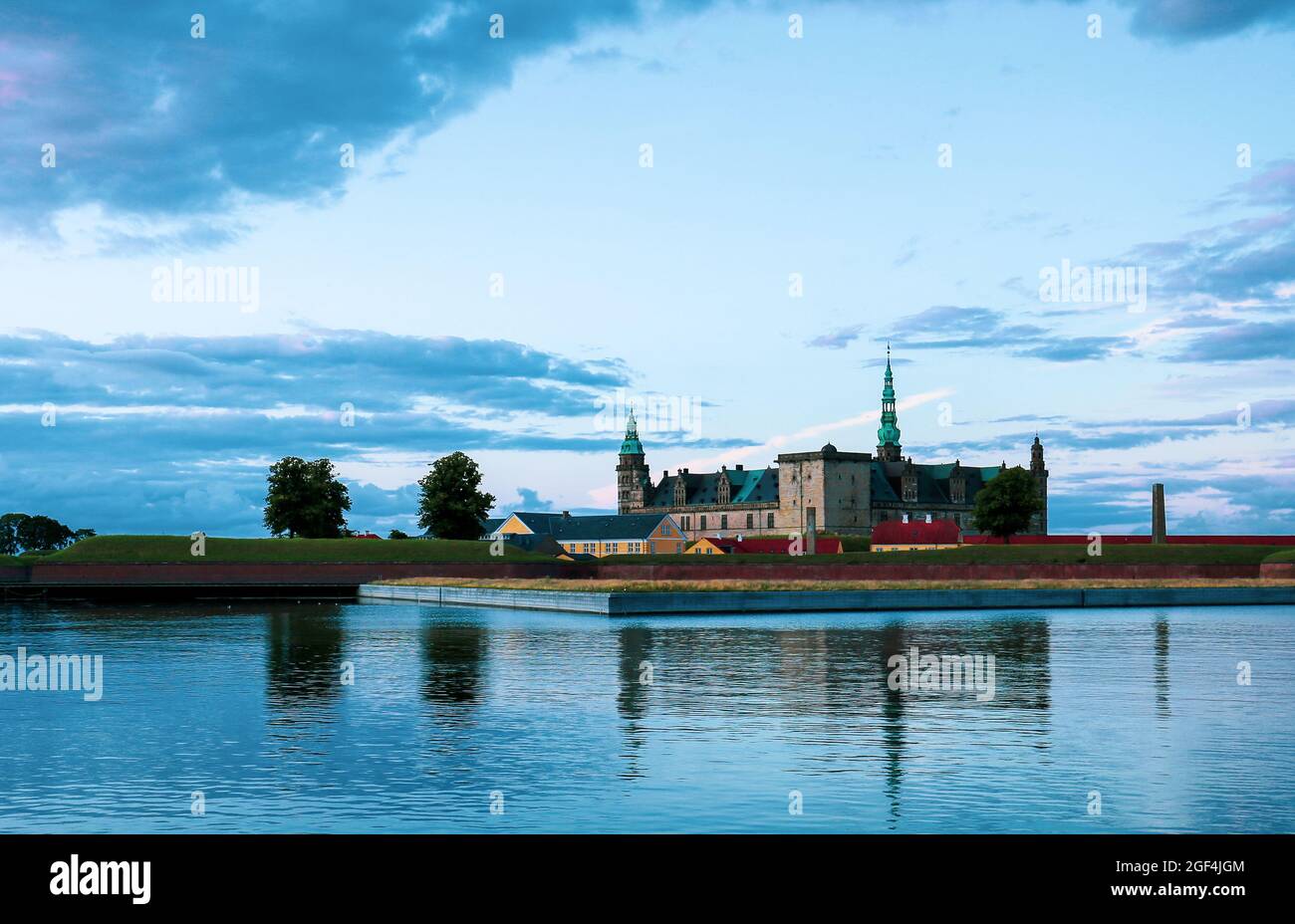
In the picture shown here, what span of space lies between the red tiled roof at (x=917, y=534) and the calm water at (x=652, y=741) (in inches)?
5246

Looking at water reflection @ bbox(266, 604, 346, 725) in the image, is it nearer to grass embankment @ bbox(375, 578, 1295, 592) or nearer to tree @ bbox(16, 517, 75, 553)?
grass embankment @ bbox(375, 578, 1295, 592)

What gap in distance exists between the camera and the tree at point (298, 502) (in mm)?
118938

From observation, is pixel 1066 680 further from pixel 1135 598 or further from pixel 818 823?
pixel 1135 598

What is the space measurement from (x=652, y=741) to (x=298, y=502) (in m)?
105

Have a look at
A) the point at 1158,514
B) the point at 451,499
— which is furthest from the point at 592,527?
the point at 1158,514

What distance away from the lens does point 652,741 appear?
62.9 feet

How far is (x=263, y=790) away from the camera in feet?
50.3

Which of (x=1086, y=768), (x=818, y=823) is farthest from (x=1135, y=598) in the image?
(x=818, y=823)

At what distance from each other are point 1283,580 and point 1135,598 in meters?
14.2
